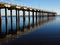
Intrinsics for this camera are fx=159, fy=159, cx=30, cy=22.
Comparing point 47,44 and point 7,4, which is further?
point 7,4

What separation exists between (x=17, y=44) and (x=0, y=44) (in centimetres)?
177

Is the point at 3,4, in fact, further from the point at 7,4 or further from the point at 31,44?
the point at 31,44

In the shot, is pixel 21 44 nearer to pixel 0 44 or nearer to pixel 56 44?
pixel 0 44

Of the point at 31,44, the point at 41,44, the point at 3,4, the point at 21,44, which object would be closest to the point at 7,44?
the point at 21,44

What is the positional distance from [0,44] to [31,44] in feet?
10.4

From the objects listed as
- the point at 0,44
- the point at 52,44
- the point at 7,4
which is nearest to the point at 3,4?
the point at 7,4

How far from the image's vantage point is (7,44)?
15.9m

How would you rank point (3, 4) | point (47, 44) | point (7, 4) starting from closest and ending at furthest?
point (47, 44)
point (3, 4)
point (7, 4)

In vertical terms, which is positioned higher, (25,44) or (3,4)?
(3,4)

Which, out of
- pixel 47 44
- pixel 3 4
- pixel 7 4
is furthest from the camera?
pixel 7 4

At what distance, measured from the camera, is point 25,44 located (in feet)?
51.9

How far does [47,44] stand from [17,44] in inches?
117

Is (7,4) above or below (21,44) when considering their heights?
above

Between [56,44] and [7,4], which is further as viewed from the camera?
[7,4]
